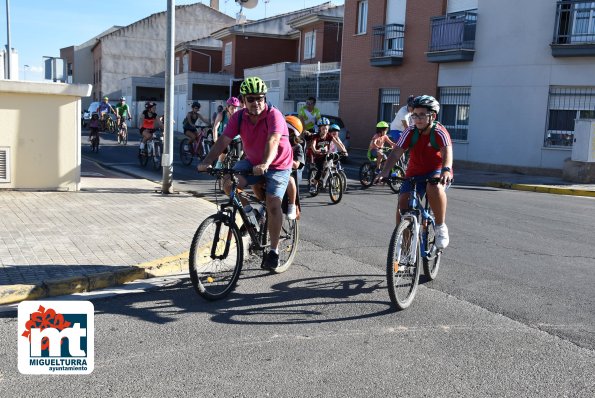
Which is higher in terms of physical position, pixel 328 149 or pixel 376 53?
pixel 376 53

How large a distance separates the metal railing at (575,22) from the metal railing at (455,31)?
3014mm

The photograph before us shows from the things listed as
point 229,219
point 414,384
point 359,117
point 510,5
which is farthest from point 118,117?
point 414,384

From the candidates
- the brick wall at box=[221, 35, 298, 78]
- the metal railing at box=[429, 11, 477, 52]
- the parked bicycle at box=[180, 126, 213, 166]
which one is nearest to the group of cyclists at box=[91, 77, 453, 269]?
the parked bicycle at box=[180, 126, 213, 166]

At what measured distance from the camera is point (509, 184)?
658 inches

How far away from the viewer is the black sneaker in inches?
243

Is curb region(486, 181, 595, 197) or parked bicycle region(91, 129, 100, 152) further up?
parked bicycle region(91, 129, 100, 152)

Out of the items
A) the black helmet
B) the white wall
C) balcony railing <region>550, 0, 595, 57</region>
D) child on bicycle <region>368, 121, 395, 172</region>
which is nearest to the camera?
the black helmet

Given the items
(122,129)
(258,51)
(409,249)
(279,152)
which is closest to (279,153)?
(279,152)

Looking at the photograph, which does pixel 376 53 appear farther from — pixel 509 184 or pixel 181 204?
pixel 181 204

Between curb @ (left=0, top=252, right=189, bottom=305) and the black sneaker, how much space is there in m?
0.87

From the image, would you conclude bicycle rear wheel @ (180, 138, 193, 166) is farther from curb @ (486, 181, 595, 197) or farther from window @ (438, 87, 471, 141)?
window @ (438, 87, 471, 141)

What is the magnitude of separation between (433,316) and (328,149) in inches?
295

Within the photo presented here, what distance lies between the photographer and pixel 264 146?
6.03m

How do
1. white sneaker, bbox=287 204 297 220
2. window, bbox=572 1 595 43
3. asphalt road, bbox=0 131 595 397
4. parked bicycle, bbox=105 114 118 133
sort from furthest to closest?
parked bicycle, bbox=105 114 118 133
window, bbox=572 1 595 43
white sneaker, bbox=287 204 297 220
asphalt road, bbox=0 131 595 397
